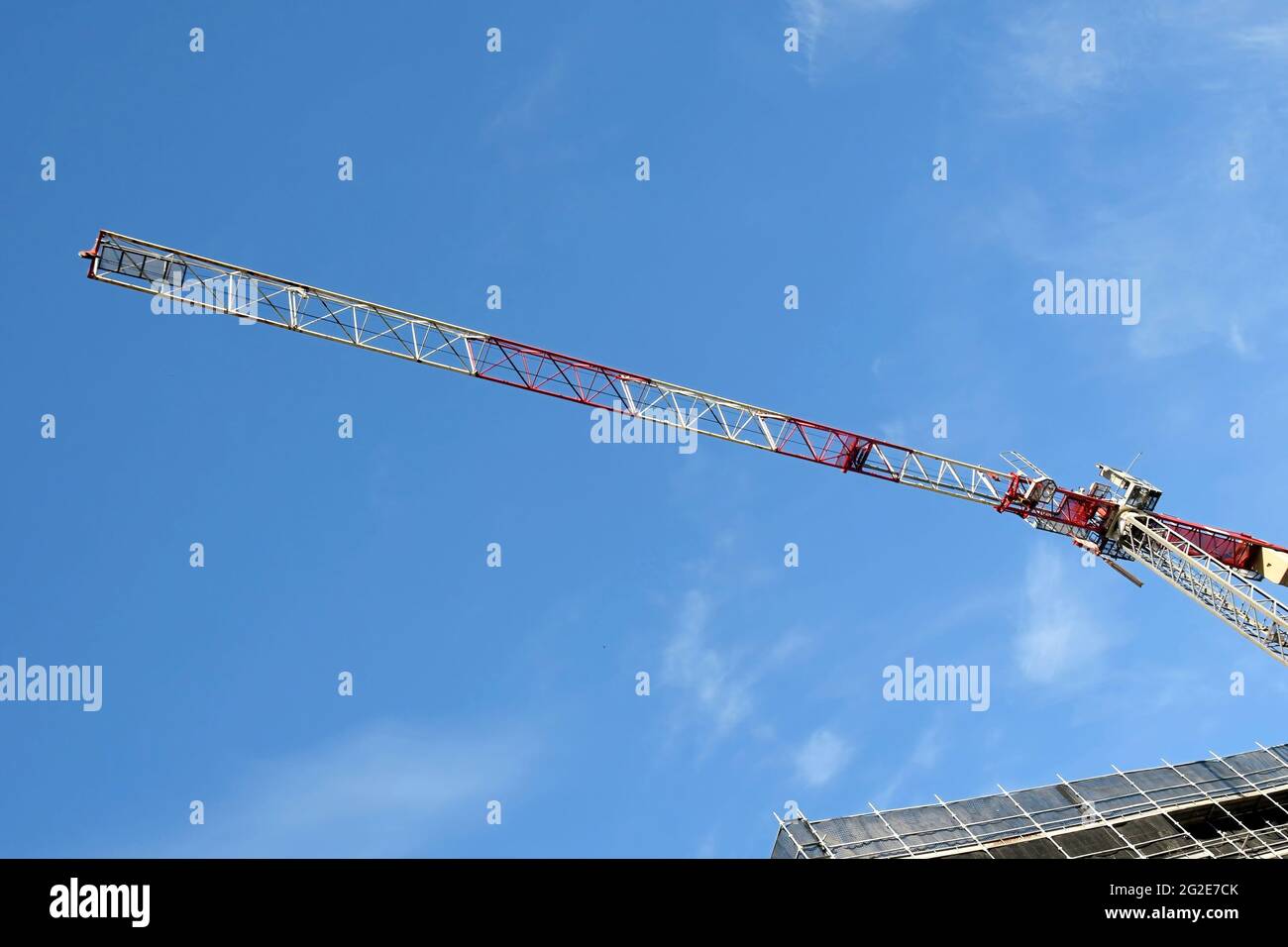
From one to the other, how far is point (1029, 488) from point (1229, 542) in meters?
10.4

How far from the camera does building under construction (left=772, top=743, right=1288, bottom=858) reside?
157ft

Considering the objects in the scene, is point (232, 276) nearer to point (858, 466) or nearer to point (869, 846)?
point (858, 466)

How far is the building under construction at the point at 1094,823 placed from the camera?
4775cm

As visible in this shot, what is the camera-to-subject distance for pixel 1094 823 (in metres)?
49.7

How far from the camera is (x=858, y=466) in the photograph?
63281mm
